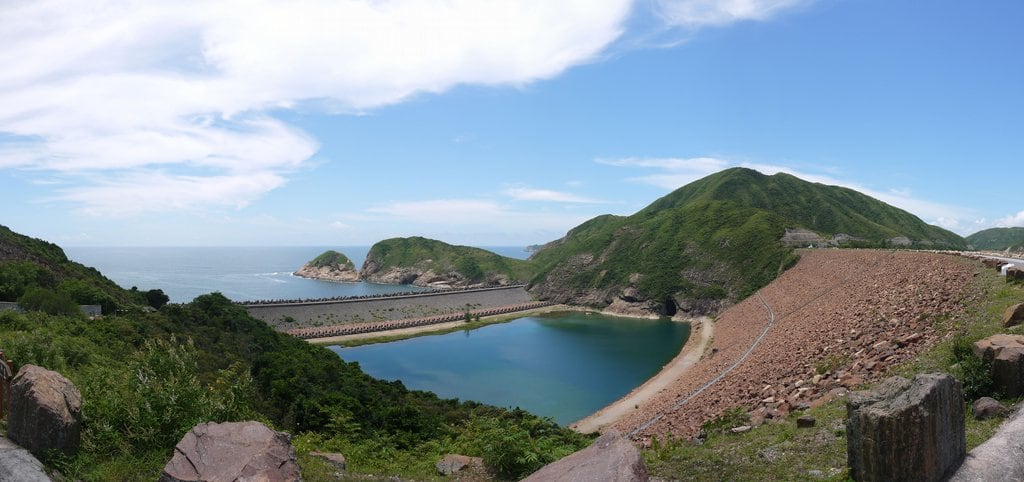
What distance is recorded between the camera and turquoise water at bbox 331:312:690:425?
4559 centimetres

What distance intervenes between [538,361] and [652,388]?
18.1 metres

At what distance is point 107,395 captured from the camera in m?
11.1

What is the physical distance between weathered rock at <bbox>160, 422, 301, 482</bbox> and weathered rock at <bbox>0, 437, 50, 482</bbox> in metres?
2.18

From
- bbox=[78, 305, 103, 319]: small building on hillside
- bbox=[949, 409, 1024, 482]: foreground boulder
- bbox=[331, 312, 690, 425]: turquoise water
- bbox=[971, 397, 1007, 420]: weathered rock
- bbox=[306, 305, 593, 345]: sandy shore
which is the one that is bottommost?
bbox=[331, 312, 690, 425]: turquoise water

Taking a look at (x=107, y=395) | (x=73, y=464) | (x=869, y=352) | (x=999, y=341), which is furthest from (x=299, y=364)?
(x=999, y=341)

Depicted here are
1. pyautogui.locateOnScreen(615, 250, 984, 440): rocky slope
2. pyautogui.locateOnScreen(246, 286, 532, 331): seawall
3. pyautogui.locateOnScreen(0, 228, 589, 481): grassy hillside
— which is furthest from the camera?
pyautogui.locateOnScreen(246, 286, 532, 331): seawall

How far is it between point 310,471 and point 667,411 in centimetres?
2374

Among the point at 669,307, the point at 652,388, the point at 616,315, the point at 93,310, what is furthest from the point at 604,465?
the point at 616,315

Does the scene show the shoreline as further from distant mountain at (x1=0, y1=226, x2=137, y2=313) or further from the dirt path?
distant mountain at (x1=0, y1=226, x2=137, y2=313)

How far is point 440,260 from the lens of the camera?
17175cm

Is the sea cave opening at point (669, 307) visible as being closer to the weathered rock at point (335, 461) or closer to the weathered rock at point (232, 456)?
the weathered rock at point (335, 461)

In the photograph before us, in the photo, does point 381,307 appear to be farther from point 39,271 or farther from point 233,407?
point 233,407

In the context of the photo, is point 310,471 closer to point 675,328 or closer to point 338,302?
point 675,328

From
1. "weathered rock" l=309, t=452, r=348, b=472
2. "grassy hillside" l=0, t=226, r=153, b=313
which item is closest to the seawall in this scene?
"grassy hillside" l=0, t=226, r=153, b=313
